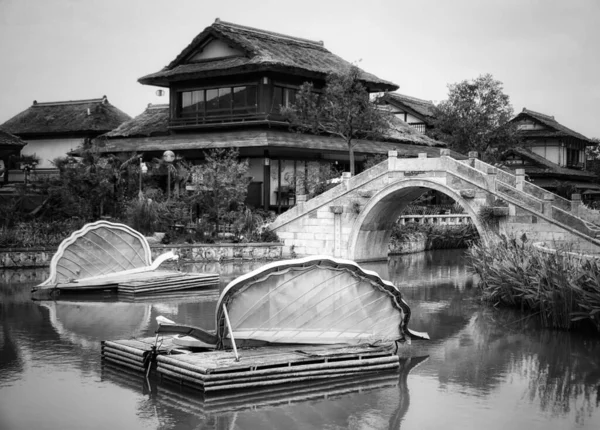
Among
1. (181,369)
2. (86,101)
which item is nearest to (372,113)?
Result: (86,101)

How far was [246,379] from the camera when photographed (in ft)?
42.4

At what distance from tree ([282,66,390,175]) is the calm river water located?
16284 mm

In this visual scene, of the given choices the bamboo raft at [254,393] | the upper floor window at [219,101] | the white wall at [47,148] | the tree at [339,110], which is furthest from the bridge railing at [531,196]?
the white wall at [47,148]

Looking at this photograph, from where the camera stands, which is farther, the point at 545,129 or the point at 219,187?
the point at 545,129

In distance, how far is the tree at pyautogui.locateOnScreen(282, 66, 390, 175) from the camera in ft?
119

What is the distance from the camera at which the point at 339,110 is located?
3600 centimetres

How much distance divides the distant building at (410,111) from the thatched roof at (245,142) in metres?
9.20

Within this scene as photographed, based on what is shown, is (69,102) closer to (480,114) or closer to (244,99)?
(244,99)

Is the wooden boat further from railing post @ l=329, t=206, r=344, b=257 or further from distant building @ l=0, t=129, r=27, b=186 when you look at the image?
distant building @ l=0, t=129, r=27, b=186

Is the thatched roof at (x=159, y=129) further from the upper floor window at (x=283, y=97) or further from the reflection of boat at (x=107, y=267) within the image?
the reflection of boat at (x=107, y=267)

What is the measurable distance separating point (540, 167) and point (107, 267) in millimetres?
34439

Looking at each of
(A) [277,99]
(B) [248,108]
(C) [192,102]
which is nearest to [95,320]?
(B) [248,108]

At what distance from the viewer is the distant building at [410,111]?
5069 centimetres

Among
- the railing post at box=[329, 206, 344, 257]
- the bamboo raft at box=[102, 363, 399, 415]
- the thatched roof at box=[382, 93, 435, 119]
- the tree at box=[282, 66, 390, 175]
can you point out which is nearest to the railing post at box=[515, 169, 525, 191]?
the railing post at box=[329, 206, 344, 257]
